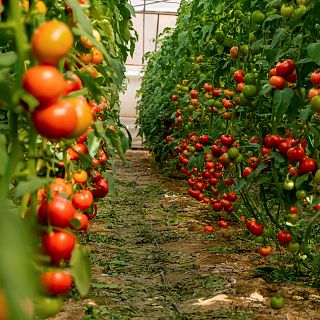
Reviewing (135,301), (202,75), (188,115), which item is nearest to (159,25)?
(188,115)

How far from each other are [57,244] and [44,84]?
0.94 feet

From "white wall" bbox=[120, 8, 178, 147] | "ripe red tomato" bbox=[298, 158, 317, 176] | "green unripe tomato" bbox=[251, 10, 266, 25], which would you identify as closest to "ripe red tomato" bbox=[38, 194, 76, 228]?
"ripe red tomato" bbox=[298, 158, 317, 176]

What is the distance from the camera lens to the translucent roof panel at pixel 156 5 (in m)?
11.2

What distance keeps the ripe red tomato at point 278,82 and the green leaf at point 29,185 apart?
3.94 feet

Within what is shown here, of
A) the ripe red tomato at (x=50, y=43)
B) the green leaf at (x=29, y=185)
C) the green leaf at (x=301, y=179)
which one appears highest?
the ripe red tomato at (x=50, y=43)

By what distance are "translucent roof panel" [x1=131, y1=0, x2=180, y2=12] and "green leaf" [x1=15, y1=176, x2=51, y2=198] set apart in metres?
10.8

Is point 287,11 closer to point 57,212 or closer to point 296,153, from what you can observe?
point 296,153

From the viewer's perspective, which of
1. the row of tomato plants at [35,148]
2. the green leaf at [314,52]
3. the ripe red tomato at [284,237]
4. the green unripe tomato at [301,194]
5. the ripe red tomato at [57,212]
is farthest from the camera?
the ripe red tomato at [284,237]

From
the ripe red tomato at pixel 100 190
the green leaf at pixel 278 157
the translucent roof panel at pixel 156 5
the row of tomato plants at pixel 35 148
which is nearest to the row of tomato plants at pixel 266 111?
the green leaf at pixel 278 157

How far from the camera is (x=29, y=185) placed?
0.82 meters

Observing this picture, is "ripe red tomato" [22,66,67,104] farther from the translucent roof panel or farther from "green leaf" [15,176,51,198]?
the translucent roof panel

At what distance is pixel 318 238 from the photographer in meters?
3.51

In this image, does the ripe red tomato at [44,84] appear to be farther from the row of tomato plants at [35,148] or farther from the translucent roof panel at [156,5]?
the translucent roof panel at [156,5]

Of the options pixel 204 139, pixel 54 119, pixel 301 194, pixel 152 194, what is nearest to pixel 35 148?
pixel 54 119
